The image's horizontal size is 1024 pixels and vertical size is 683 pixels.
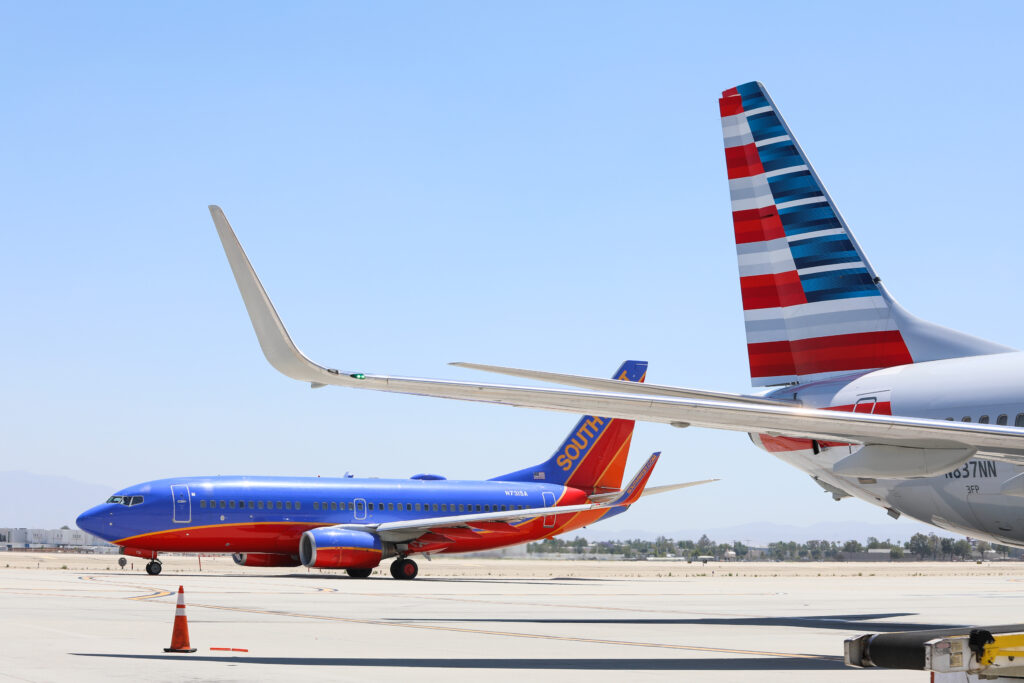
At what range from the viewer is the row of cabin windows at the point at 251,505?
127 ft

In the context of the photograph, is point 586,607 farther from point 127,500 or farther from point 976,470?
point 127,500

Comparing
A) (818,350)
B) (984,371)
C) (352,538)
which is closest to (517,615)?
(818,350)

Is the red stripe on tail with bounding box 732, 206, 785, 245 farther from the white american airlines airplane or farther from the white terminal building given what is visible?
the white terminal building

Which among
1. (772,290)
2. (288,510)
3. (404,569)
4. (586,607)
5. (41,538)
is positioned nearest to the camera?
(772,290)

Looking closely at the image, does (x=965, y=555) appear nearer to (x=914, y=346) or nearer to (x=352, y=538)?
(x=352, y=538)

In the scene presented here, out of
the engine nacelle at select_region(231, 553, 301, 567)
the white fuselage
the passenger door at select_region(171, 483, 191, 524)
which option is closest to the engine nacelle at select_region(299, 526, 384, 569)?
the engine nacelle at select_region(231, 553, 301, 567)

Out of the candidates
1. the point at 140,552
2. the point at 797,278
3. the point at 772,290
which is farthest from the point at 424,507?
the point at 797,278

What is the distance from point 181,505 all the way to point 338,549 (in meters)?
5.35

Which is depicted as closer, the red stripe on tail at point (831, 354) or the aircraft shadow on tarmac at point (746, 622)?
the red stripe on tail at point (831, 354)

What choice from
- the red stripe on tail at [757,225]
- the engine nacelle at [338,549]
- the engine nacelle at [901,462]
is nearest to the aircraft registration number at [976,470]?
the engine nacelle at [901,462]

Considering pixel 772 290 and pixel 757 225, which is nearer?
pixel 772 290

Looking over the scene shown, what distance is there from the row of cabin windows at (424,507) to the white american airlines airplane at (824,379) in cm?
2576

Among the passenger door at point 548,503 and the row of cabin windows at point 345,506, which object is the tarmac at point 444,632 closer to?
the row of cabin windows at point 345,506

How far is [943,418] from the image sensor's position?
48.3 feet
